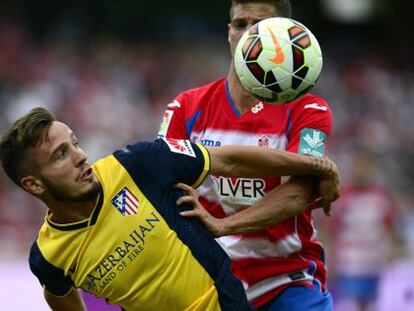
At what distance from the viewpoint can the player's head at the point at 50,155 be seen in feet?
15.4

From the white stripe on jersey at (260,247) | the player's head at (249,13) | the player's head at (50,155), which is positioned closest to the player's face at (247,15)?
the player's head at (249,13)

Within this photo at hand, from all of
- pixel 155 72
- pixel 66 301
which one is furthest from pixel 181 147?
pixel 155 72

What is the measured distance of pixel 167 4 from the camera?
21.4 metres

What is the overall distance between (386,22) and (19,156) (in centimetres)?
2129

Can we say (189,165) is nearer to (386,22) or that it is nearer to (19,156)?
(19,156)

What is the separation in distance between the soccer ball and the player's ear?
1.23 metres

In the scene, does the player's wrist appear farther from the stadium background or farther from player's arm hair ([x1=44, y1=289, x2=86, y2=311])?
the stadium background

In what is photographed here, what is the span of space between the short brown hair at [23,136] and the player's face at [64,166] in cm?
4

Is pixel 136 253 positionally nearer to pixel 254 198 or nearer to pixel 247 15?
pixel 254 198

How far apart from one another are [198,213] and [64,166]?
0.76 metres

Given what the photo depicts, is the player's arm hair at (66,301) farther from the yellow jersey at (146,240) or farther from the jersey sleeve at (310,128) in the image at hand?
the jersey sleeve at (310,128)

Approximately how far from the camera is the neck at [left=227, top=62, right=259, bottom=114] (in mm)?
5406

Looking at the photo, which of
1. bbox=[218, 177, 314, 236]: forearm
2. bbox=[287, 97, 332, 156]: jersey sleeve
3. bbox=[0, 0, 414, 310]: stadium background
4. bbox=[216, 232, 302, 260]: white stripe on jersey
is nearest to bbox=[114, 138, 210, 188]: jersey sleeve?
bbox=[218, 177, 314, 236]: forearm

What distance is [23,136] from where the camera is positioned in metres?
4.67
